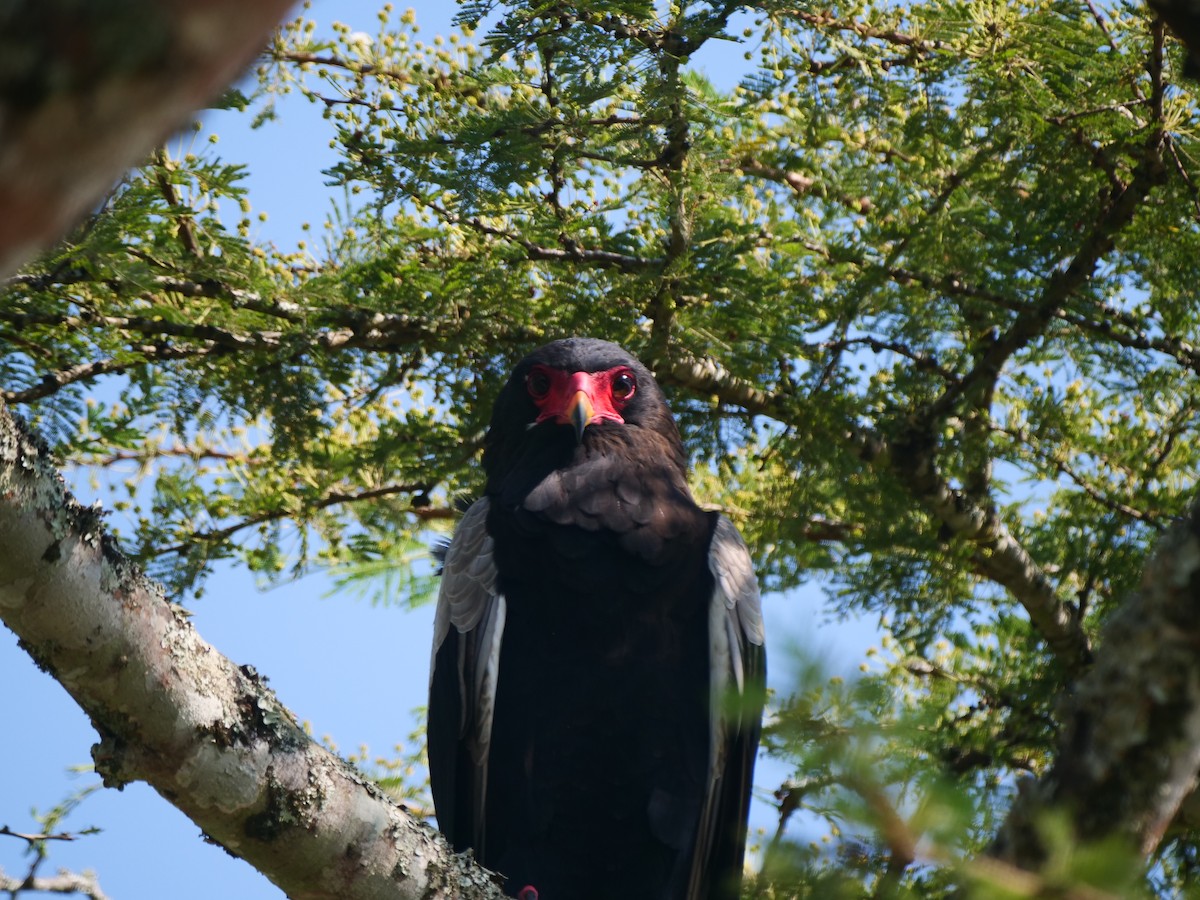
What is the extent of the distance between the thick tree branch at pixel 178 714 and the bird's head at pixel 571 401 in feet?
6.99

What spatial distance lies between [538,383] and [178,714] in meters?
2.49

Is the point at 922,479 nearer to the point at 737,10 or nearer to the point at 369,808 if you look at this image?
the point at 737,10

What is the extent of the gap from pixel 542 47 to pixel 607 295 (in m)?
1.00

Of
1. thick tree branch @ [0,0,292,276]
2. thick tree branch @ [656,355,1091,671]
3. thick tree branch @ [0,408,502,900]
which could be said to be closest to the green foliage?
thick tree branch @ [656,355,1091,671]

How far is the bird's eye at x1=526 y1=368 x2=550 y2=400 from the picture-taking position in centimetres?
470

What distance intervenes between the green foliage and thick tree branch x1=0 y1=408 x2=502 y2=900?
159cm

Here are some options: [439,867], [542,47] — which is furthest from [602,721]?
[542,47]

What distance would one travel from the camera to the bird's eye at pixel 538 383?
15.4 feet

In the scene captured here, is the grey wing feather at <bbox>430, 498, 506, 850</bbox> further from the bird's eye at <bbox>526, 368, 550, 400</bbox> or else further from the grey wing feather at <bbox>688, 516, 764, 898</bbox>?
the grey wing feather at <bbox>688, 516, 764, 898</bbox>

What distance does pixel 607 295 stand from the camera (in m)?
4.31

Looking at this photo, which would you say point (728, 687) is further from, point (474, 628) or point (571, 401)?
point (571, 401)

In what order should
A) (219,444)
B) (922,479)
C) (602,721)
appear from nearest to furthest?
(602,721) < (922,479) < (219,444)

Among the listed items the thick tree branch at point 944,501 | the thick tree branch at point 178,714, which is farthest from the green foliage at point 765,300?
the thick tree branch at point 178,714

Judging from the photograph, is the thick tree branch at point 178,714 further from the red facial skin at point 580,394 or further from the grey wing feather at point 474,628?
the red facial skin at point 580,394
